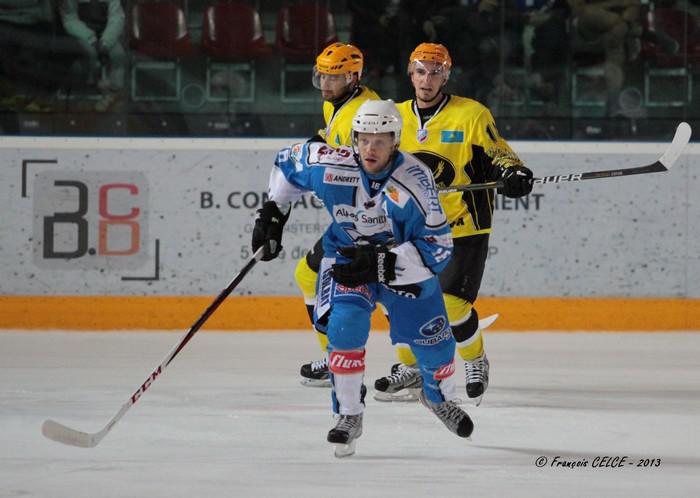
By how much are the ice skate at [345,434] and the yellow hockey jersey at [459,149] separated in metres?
1.16

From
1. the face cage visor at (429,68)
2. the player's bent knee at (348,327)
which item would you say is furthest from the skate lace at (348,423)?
the face cage visor at (429,68)

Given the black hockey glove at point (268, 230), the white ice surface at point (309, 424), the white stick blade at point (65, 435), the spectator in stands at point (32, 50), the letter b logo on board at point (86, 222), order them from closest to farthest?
the white ice surface at point (309, 424) → the white stick blade at point (65, 435) → the black hockey glove at point (268, 230) → the letter b logo on board at point (86, 222) → the spectator in stands at point (32, 50)

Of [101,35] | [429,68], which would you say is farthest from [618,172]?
[101,35]

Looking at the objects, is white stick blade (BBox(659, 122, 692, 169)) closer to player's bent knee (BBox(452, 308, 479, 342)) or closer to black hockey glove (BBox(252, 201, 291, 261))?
player's bent knee (BBox(452, 308, 479, 342))

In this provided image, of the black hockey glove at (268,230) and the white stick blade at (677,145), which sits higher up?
the white stick blade at (677,145)

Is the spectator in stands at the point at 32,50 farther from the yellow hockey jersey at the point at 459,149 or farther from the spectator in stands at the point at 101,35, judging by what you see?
the yellow hockey jersey at the point at 459,149

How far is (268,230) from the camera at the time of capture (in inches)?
143

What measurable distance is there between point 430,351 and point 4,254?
3109mm

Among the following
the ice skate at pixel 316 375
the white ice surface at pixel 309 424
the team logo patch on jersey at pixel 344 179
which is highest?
the team logo patch on jersey at pixel 344 179

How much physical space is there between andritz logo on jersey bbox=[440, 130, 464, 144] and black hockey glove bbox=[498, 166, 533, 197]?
238 mm

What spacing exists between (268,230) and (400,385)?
0.98 meters

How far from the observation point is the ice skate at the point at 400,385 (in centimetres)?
432

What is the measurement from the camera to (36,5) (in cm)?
629

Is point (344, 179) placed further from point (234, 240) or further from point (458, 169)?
point (234, 240)
